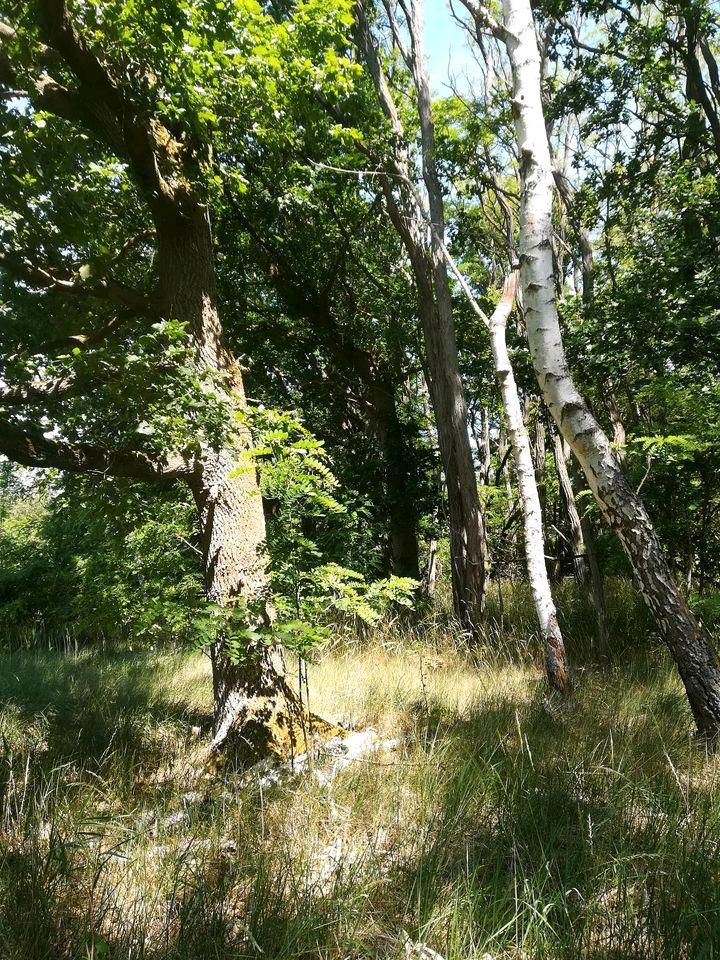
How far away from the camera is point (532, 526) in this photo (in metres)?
5.04

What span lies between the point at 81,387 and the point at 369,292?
7.26m

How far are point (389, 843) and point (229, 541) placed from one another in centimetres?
215

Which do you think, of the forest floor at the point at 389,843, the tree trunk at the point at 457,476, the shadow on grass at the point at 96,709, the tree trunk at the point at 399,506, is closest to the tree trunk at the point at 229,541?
the forest floor at the point at 389,843

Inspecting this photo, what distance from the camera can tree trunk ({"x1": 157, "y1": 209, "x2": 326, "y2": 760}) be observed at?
386 centimetres

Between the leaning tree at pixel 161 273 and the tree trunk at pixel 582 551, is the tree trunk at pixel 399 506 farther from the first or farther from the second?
the leaning tree at pixel 161 273

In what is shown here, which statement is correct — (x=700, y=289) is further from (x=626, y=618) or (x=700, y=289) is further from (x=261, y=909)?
(x=261, y=909)

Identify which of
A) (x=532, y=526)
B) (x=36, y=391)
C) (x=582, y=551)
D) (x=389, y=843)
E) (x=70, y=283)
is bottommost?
(x=389, y=843)

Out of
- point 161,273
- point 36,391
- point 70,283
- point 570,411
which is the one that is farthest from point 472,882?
point 70,283

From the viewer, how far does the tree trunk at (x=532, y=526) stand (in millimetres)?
4852

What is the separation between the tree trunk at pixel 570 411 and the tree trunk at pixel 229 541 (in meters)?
2.14

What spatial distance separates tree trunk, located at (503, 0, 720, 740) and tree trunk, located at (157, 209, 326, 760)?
7.03ft

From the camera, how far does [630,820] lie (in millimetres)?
2709

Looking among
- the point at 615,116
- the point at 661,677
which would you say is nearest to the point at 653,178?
the point at 615,116

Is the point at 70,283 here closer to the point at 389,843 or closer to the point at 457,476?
the point at 389,843
